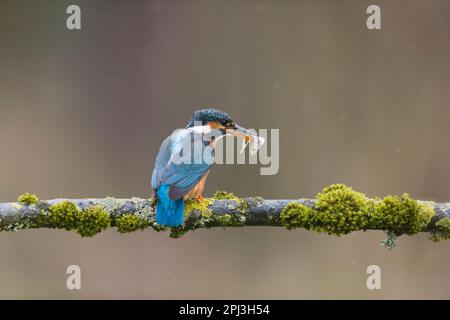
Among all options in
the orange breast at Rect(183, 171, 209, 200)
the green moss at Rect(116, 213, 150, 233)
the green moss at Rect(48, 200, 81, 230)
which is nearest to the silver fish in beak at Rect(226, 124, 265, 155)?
the orange breast at Rect(183, 171, 209, 200)

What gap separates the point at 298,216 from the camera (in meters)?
3.89

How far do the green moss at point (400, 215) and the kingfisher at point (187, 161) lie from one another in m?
1.05

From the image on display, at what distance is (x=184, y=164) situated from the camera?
425 cm

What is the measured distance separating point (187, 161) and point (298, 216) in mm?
823

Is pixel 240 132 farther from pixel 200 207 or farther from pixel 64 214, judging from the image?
pixel 64 214

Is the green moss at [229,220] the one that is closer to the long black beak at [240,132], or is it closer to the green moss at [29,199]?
the long black beak at [240,132]

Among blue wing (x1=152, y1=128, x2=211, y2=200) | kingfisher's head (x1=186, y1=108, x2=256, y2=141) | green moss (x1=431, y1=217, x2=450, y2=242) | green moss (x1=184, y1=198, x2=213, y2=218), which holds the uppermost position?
kingfisher's head (x1=186, y1=108, x2=256, y2=141)

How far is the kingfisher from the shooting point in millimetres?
3941

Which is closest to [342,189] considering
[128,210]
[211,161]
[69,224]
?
[211,161]

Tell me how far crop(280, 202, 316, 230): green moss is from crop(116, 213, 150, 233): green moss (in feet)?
2.70

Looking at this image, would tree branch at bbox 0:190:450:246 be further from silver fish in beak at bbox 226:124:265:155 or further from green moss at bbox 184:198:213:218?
silver fish in beak at bbox 226:124:265:155

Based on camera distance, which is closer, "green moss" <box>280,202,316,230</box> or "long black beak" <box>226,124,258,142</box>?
"green moss" <box>280,202,316,230</box>

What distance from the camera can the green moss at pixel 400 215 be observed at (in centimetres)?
390

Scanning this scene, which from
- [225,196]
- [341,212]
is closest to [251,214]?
[225,196]
